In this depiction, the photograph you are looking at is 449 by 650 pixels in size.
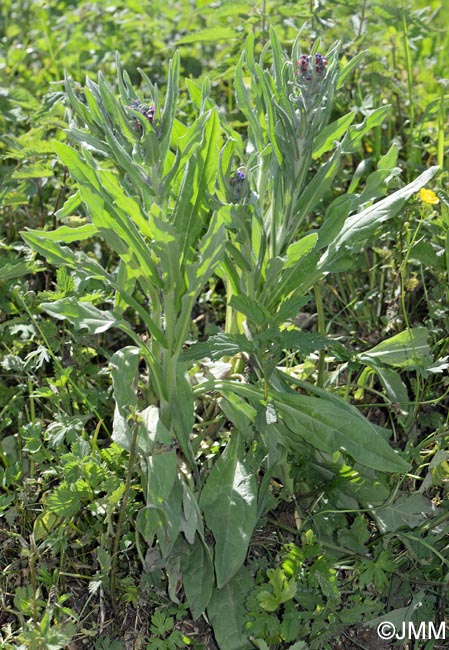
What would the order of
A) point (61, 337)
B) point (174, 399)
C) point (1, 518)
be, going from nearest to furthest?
1. point (174, 399)
2. point (1, 518)
3. point (61, 337)

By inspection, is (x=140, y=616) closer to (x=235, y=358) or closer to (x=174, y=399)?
(x=174, y=399)

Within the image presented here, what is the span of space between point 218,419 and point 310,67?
1134mm

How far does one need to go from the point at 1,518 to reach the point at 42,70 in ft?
8.29

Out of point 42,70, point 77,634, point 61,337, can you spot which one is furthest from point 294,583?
point 42,70

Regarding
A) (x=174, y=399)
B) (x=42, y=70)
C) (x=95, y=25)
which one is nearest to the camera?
(x=174, y=399)

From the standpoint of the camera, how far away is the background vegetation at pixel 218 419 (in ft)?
7.44

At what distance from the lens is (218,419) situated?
103 inches

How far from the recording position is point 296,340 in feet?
7.37

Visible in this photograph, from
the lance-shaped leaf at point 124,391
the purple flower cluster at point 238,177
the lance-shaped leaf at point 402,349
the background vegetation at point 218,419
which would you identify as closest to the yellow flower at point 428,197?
the background vegetation at point 218,419

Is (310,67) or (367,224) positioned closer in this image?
(310,67)
